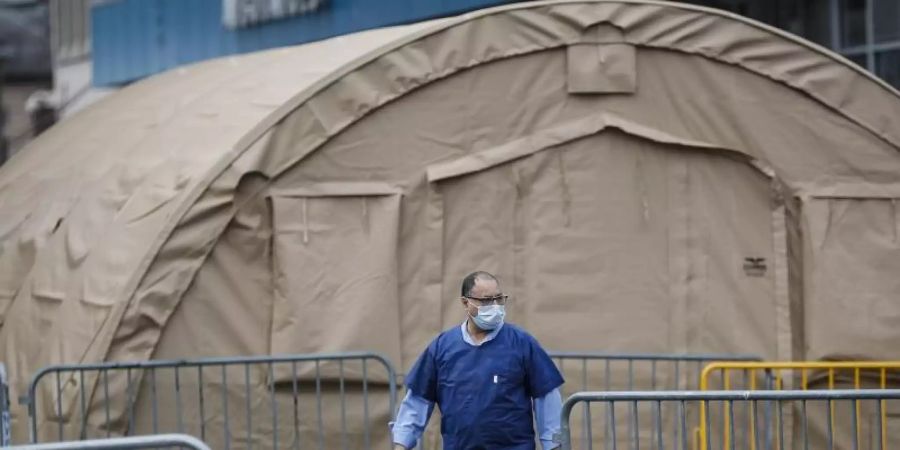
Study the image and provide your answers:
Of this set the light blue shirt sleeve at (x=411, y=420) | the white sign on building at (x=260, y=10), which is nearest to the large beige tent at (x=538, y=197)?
the light blue shirt sleeve at (x=411, y=420)

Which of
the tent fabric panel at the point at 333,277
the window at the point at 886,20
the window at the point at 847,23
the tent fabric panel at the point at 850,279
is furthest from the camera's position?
the window at the point at 847,23

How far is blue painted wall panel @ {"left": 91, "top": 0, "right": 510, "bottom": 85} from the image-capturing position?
64.8 ft

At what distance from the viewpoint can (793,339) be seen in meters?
12.4

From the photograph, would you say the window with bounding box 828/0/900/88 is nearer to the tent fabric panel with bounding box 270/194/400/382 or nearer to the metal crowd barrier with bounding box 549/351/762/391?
the metal crowd barrier with bounding box 549/351/762/391

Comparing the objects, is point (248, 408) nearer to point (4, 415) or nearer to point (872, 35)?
point (4, 415)

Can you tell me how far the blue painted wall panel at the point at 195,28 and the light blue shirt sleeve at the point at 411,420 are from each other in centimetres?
965

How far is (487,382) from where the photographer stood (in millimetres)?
8609

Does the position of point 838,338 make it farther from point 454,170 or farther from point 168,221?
point 168,221

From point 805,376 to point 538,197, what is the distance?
2.19 m

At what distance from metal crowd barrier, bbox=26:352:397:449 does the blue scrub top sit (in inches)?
85.3

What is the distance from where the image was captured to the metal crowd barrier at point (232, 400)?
1098 centimetres

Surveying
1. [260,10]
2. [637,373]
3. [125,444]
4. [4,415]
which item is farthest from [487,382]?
[260,10]

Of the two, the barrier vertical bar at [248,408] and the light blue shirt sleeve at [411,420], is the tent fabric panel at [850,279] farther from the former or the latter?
the light blue shirt sleeve at [411,420]

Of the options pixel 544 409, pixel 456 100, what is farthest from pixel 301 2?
pixel 544 409
